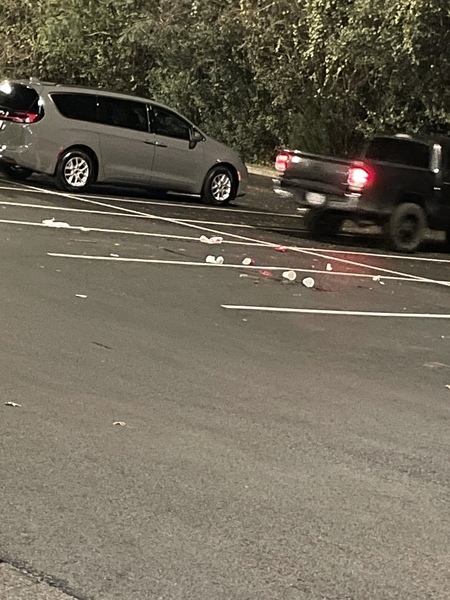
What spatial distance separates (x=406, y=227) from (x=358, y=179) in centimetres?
124

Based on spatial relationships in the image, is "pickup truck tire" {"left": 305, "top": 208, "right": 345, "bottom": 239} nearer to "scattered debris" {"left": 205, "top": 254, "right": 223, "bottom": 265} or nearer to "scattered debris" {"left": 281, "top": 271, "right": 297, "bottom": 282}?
"scattered debris" {"left": 205, "top": 254, "right": 223, "bottom": 265}

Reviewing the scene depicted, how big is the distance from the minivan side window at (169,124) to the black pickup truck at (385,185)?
3.78 m

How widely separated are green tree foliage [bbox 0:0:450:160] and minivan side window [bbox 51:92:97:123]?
658 centimetres

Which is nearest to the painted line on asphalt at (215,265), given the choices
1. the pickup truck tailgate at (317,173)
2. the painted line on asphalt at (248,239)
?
the painted line on asphalt at (248,239)

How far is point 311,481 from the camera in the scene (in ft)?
20.8

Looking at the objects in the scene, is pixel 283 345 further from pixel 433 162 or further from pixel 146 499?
pixel 433 162

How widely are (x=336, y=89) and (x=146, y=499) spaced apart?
2366 centimetres

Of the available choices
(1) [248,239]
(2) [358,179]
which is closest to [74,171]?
(1) [248,239]

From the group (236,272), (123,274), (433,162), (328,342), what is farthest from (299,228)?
(328,342)

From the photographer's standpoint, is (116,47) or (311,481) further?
→ (116,47)

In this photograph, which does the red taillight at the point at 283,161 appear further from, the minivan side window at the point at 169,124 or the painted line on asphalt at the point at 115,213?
the minivan side window at the point at 169,124

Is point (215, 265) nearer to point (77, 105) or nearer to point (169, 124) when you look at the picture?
point (77, 105)

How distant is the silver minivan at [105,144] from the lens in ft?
67.4

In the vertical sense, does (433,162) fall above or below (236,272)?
above
